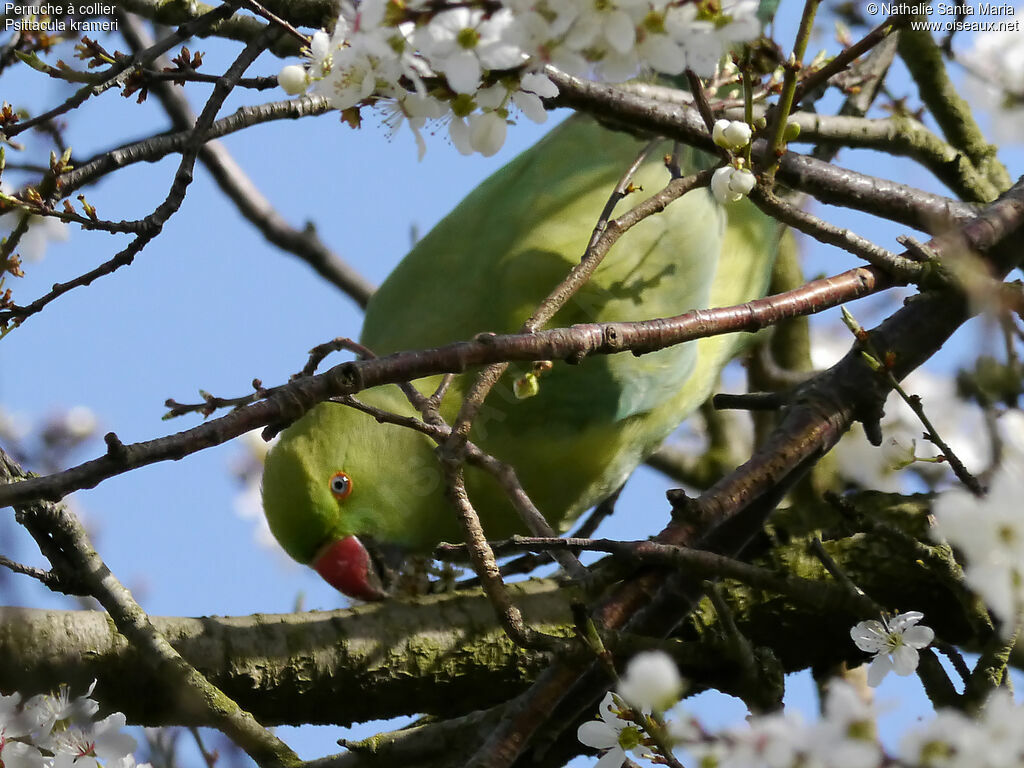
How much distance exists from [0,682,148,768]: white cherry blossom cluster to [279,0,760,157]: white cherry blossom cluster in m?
1.15

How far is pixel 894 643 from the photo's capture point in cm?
185

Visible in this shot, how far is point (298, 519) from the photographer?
12.0ft

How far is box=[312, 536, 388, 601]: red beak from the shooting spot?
3.59 m

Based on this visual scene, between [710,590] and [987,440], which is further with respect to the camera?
[710,590]

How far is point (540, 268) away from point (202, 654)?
1.57 m

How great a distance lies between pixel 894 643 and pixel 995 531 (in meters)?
0.65

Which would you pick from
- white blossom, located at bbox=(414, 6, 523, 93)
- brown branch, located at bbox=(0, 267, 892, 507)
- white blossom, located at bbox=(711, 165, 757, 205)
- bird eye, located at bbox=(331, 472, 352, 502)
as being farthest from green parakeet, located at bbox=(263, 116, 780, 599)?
white blossom, located at bbox=(414, 6, 523, 93)

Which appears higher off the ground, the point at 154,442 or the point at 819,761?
the point at 154,442

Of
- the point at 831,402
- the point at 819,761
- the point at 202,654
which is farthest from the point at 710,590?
the point at 202,654

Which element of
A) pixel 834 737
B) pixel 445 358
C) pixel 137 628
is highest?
pixel 137 628

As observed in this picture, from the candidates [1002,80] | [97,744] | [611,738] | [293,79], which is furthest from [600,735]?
[1002,80]

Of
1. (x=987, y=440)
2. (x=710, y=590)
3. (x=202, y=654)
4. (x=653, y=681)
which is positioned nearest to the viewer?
(x=653, y=681)

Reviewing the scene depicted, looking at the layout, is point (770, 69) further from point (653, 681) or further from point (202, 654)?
point (202, 654)

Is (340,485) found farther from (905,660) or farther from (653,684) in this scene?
(653,684)
